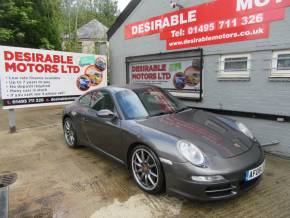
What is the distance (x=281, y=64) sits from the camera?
432 centimetres

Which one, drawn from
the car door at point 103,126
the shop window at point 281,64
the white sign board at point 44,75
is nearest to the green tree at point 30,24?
the white sign board at point 44,75

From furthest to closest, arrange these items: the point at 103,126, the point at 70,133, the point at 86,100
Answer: the point at 70,133 → the point at 86,100 → the point at 103,126

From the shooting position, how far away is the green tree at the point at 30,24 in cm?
1245

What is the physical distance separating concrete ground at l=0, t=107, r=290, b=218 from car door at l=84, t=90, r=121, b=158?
1.45 feet

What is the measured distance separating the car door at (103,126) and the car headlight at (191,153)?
110 centimetres

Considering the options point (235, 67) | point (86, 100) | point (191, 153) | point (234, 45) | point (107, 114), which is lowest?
point (191, 153)

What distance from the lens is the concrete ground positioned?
8.55ft

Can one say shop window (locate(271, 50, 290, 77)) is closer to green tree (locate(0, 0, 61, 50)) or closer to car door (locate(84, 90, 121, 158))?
car door (locate(84, 90, 121, 158))

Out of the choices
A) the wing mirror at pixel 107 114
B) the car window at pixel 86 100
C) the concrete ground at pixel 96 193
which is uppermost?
the car window at pixel 86 100

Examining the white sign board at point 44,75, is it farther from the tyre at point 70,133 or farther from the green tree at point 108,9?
the green tree at point 108,9

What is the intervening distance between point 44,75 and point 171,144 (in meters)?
5.44

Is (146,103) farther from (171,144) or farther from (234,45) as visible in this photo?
(234,45)

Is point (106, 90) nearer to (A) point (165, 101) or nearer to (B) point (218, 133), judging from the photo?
(A) point (165, 101)

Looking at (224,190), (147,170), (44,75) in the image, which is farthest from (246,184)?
(44,75)
